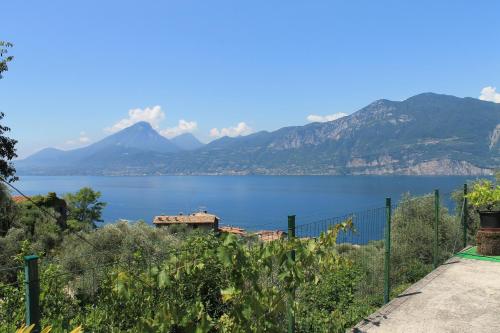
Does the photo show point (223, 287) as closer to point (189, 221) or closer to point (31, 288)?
point (31, 288)

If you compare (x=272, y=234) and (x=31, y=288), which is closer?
(x=31, y=288)

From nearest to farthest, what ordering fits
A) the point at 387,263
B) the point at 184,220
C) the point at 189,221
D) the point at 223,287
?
1. the point at 223,287
2. the point at 387,263
3. the point at 184,220
4. the point at 189,221

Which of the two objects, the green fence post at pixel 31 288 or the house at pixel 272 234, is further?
the house at pixel 272 234

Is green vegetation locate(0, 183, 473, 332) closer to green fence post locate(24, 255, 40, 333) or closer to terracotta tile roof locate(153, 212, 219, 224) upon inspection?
green fence post locate(24, 255, 40, 333)

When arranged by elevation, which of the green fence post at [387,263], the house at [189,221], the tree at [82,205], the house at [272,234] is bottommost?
the house at [189,221]

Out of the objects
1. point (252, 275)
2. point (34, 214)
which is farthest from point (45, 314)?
point (34, 214)

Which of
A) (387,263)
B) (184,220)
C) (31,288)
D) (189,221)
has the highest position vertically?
(31,288)

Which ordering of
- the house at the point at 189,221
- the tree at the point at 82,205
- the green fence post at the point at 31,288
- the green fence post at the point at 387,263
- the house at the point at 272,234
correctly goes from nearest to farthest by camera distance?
the green fence post at the point at 31,288, the house at the point at 272,234, the green fence post at the point at 387,263, the tree at the point at 82,205, the house at the point at 189,221

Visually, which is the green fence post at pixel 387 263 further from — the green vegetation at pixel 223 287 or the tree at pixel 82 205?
the tree at pixel 82 205

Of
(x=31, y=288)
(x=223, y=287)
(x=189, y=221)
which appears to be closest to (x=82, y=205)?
(x=189, y=221)

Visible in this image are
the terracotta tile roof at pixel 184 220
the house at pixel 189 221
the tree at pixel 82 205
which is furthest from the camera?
the terracotta tile roof at pixel 184 220

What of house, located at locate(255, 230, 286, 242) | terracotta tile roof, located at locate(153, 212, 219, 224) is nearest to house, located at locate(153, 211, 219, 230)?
terracotta tile roof, located at locate(153, 212, 219, 224)

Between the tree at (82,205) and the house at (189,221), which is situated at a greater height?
the tree at (82,205)

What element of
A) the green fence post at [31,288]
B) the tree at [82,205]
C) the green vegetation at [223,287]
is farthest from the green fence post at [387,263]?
the tree at [82,205]
